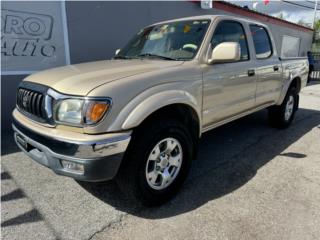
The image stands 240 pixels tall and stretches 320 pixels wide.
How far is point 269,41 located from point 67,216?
13.7 ft

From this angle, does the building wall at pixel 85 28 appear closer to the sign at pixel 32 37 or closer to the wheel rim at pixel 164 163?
the sign at pixel 32 37

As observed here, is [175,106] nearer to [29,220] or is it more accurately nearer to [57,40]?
[29,220]

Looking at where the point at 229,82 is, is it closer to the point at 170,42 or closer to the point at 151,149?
the point at 170,42

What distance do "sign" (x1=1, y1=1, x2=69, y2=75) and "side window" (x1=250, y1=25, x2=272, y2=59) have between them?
3.81 metres

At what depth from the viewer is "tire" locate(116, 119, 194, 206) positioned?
2.58 metres

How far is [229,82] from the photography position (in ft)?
11.9

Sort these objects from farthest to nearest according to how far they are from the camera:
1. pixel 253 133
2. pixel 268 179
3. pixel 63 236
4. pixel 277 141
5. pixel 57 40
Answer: pixel 57 40, pixel 253 133, pixel 277 141, pixel 268 179, pixel 63 236

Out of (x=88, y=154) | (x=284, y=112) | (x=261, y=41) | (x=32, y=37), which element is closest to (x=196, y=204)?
(x=88, y=154)

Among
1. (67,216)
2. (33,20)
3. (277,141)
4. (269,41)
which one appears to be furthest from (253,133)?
(33,20)

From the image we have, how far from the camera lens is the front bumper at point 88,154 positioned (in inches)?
91.4

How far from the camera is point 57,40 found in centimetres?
599

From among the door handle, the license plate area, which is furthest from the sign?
the door handle

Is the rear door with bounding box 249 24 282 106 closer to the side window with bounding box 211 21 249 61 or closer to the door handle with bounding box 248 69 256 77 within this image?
the door handle with bounding box 248 69 256 77

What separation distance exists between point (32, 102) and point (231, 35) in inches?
106
